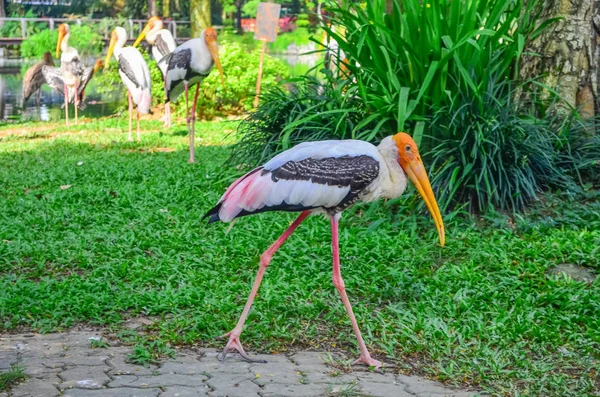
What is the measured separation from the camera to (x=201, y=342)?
4254 millimetres

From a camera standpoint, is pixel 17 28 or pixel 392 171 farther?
pixel 17 28

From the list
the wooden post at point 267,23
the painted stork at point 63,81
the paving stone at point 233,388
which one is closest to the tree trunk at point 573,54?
the paving stone at point 233,388

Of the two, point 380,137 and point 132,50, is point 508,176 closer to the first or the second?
point 380,137

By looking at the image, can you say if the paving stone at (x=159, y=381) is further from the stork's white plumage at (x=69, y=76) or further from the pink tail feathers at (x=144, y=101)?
the stork's white plumage at (x=69, y=76)

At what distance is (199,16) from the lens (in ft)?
51.9

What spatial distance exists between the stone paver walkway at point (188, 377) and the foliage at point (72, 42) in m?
29.8

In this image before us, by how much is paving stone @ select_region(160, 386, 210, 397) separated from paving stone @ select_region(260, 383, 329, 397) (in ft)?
0.83

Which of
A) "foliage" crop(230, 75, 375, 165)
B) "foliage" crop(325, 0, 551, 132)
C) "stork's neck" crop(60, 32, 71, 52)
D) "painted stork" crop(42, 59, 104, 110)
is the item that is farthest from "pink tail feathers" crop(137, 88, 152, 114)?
"foliage" crop(325, 0, 551, 132)

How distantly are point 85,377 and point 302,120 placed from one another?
349 centimetres

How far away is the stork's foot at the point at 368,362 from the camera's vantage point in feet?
13.1

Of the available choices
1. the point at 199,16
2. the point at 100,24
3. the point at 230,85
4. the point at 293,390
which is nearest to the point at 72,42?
the point at 100,24

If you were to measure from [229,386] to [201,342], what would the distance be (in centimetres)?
60

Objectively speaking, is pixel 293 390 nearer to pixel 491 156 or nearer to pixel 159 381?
pixel 159 381

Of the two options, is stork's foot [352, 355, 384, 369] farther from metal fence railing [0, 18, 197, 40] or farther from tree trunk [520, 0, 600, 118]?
metal fence railing [0, 18, 197, 40]
